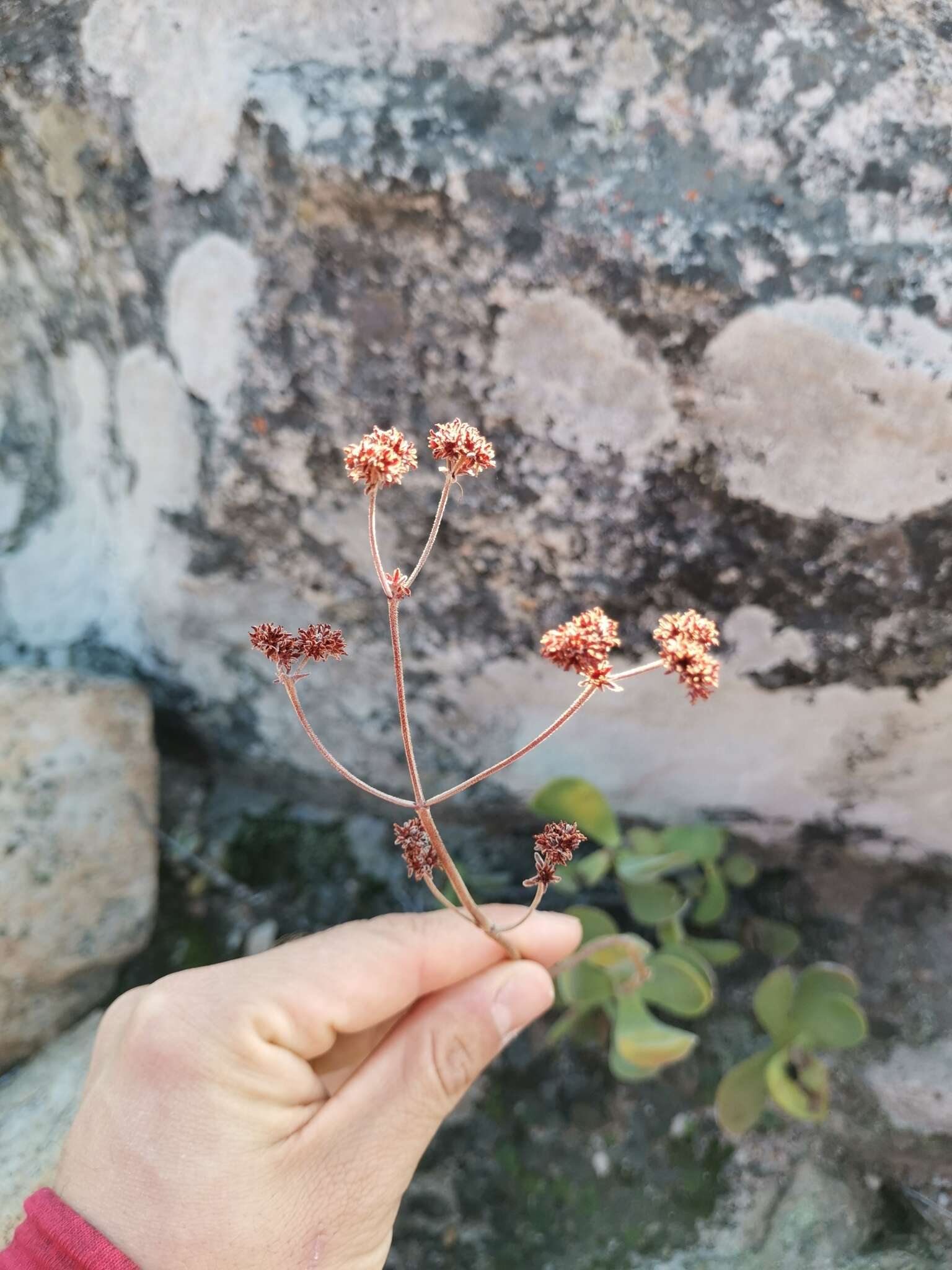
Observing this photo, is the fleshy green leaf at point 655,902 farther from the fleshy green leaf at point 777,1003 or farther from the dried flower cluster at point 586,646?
the dried flower cluster at point 586,646

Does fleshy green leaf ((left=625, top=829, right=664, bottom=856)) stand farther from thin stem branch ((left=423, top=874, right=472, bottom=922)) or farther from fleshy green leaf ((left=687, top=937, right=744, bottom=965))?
thin stem branch ((left=423, top=874, right=472, bottom=922))

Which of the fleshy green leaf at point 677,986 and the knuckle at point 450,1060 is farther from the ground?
the knuckle at point 450,1060

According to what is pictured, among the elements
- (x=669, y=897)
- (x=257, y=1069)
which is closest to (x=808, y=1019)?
(x=669, y=897)

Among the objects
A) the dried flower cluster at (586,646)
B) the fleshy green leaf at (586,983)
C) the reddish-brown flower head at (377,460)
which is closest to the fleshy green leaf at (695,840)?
the fleshy green leaf at (586,983)

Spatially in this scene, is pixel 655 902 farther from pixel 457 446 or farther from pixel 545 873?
pixel 457 446

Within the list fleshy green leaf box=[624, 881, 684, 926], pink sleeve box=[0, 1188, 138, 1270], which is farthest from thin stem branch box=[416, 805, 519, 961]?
pink sleeve box=[0, 1188, 138, 1270]

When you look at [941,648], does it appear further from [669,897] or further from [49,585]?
[49,585]

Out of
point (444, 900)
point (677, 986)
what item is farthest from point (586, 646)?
point (677, 986)

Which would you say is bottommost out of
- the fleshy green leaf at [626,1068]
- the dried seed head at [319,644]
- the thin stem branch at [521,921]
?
the fleshy green leaf at [626,1068]
